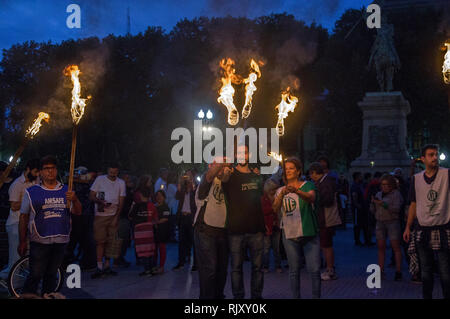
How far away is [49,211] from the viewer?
6.34m

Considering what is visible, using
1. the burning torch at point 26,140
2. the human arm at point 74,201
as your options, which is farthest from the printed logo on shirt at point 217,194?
the burning torch at point 26,140

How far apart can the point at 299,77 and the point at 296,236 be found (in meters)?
37.2

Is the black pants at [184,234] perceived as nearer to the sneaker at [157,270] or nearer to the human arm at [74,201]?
the sneaker at [157,270]

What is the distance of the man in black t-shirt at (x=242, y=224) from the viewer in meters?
6.54

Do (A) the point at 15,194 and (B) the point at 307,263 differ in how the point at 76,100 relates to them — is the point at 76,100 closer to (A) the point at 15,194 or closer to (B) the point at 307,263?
(A) the point at 15,194

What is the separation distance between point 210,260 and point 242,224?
572mm

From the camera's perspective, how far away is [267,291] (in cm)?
833

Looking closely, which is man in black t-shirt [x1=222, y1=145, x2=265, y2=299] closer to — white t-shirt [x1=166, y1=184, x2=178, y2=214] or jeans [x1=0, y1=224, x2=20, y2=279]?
jeans [x1=0, y1=224, x2=20, y2=279]

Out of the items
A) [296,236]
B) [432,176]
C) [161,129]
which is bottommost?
[296,236]

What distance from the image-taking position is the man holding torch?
6.27m

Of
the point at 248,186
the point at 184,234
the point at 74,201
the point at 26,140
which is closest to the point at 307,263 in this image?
the point at 248,186

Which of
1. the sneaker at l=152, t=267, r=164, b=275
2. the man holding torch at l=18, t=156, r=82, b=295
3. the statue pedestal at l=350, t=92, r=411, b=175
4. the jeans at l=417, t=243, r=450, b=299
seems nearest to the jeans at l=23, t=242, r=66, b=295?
the man holding torch at l=18, t=156, r=82, b=295

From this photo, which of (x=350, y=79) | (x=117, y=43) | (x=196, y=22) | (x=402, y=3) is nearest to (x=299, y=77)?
(x=350, y=79)

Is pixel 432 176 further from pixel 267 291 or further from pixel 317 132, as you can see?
pixel 317 132
